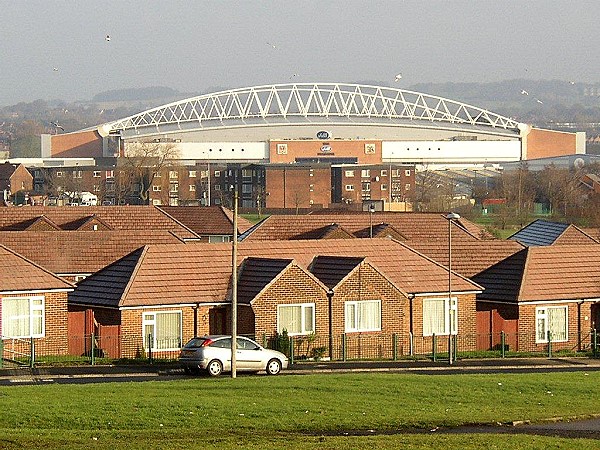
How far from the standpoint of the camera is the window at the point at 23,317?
4144 cm

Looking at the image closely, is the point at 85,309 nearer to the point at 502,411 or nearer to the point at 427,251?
the point at 427,251

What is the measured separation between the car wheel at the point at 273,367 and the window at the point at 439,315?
10745 millimetres

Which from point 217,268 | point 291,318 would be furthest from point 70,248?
point 291,318

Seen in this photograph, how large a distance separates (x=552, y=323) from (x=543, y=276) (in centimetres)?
180

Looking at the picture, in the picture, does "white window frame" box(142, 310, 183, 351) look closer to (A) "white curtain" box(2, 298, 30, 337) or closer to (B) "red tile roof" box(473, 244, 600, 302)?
(A) "white curtain" box(2, 298, 30, 337)

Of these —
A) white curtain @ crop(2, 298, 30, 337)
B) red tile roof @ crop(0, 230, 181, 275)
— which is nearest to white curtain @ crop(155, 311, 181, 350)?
white curtain @ crop(2, 298, 30, 337)

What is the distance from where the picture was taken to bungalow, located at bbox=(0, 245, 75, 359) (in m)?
41.4

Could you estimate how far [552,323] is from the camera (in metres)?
48.0

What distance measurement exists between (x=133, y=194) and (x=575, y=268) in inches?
4292

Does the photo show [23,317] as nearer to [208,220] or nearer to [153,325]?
[153,325]

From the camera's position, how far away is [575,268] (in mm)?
50062

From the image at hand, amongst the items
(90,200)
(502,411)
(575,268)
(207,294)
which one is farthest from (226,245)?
(90,200)

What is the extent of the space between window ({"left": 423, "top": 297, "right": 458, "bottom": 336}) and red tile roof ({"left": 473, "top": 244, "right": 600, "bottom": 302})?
2526 millimetres

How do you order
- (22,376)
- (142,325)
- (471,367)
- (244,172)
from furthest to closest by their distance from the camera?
(244,172) → (142,325) → (471,367) → (22,376)
